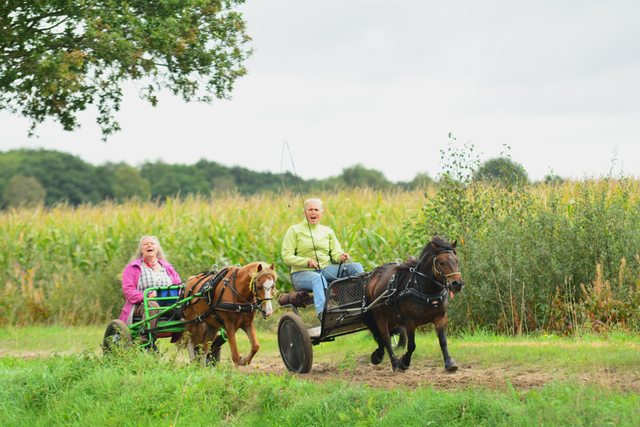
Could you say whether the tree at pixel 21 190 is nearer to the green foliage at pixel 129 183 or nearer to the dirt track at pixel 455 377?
the green foliage at pixel 129 183

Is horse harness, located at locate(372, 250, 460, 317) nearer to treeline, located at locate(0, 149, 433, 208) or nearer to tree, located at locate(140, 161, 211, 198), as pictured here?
treeline, located at locate(0, 149, 433, 208)

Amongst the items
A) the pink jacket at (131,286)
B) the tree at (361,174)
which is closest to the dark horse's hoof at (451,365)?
the pink jacket at (131,286)

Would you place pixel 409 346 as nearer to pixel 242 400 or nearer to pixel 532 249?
pixel 242 400

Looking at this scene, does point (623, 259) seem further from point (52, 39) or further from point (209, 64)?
point (52, 39)

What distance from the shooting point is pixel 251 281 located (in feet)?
22.0

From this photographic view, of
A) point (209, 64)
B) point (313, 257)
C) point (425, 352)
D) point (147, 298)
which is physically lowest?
point (425, 352)

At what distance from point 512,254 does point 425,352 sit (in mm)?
2509

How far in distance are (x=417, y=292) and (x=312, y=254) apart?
72.5 inches

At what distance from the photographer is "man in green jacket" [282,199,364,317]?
24.7 ft

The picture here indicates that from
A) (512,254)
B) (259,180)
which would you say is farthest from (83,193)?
(512,254)

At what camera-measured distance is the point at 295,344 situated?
721 centimetres

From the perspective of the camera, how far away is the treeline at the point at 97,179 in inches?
2270

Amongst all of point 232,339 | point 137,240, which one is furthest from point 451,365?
point 137,240

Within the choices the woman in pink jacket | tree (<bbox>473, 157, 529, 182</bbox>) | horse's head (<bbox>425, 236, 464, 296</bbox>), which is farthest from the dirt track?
tree (<bbox>473, 157, 529, 182</bbox>)
